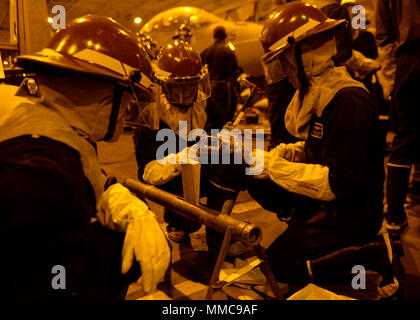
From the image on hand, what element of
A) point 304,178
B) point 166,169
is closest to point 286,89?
point 166,169

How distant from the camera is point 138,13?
66.7 ft

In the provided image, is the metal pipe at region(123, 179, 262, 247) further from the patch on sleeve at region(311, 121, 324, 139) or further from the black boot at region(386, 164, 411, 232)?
the black boot at region(386, 164, 411, 232)

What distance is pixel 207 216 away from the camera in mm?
1841

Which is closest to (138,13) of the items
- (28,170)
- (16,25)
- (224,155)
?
(16,25)

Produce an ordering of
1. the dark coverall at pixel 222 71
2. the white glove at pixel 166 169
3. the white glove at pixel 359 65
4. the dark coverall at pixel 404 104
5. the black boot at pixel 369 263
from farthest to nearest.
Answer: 1. the dark coverall at pixel 222 71
2. the white glove at pixel 359 65
3. the white glove at pixel 166 169
4. the dark coverall at pixel 404 104
5. the black boot at pixel 369 263

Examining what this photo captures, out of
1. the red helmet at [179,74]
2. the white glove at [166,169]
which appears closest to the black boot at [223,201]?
the white glove at [166,169]

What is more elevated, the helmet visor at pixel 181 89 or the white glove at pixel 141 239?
the helmet visor at pixel 181 89

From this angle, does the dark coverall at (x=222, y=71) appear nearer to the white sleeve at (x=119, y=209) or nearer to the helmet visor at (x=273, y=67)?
the helmet visor at (x=273, y=67)

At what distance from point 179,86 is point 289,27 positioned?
3.67 ft

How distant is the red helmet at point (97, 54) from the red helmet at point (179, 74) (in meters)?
1.25

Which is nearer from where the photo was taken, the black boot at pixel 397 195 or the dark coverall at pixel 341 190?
the dark coverall at pixel 341 190

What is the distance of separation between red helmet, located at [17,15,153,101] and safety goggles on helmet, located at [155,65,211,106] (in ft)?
4.06

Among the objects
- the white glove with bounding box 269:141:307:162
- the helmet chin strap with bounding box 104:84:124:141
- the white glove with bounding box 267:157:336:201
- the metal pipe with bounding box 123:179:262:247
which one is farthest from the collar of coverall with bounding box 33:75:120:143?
the white glove with bounding box 269:141:307:162

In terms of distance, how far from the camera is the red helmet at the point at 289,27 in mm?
2041
